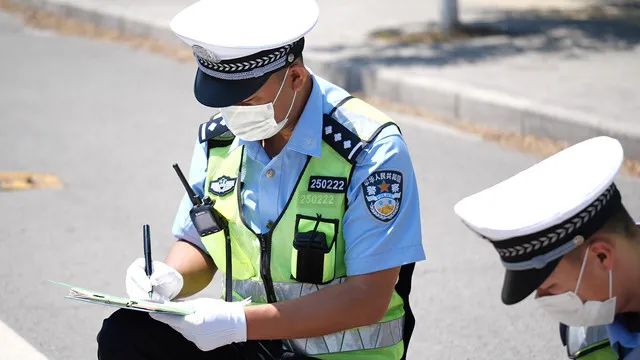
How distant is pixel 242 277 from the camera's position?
3.51 meters

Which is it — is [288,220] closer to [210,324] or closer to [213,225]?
[213,225]

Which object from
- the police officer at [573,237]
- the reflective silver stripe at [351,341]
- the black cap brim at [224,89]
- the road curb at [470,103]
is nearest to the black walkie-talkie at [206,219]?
the black cap brim at [224,89]

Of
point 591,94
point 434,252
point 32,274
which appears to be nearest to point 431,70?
point 591,94

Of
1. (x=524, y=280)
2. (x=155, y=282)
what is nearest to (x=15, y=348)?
(x=155, y=282)

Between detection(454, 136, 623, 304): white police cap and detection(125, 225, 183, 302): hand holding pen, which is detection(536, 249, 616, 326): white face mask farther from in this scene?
detection(125, 225, 183, 302): hand holding pen

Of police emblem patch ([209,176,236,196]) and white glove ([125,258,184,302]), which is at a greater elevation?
police emblem patch ([209,176,236,196])

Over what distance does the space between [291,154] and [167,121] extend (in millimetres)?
4673

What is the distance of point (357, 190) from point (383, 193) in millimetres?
72

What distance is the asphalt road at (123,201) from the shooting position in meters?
5.04

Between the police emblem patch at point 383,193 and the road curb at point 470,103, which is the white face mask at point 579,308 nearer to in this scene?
the police emblem patch at point 383,193

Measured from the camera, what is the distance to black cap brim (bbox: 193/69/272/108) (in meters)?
3.38

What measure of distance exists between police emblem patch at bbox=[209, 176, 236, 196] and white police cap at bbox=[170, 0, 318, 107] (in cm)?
25

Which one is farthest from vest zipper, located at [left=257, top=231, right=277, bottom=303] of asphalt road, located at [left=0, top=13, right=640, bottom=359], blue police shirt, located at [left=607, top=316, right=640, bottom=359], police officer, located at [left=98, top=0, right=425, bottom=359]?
asphalt road, located at [left=0, top=13, right=640, bottom=359]

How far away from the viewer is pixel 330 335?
3420 millimetres
